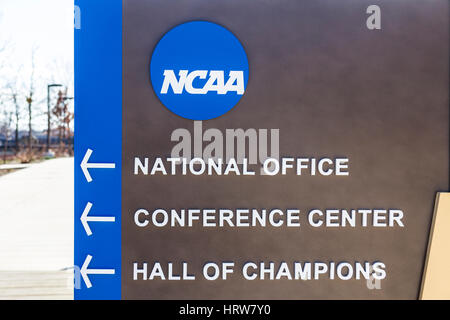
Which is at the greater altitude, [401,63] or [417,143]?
[401,63]

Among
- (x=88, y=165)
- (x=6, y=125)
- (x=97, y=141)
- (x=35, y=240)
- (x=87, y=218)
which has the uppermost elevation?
(x=6, y=125)

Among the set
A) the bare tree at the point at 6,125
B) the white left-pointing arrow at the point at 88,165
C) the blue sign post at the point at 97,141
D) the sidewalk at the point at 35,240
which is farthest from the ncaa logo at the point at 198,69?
the bare tree at the point at 6,125

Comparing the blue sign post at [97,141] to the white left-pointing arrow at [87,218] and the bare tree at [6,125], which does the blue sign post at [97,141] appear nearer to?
the white left-pointing arrow at [87,218]

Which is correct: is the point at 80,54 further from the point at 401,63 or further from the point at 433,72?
the point at 433,72

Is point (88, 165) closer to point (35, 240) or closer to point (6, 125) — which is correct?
point (35, 240)

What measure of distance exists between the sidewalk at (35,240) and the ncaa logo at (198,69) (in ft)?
8.04

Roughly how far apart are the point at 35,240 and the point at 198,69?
4.72 meters

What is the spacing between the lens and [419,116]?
2660mm

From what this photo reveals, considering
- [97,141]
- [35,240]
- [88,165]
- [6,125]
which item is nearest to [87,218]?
[88,165]

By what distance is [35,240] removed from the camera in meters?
5.91

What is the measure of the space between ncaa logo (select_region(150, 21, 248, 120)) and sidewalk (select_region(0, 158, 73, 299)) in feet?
8.04

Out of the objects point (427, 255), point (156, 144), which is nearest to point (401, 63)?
point (427, 255)

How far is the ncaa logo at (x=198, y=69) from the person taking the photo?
8.50 ft
